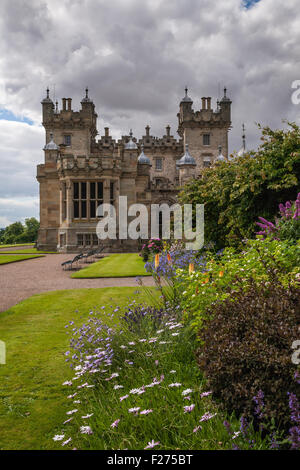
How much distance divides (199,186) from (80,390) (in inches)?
417

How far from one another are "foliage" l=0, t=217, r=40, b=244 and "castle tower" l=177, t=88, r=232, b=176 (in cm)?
3968

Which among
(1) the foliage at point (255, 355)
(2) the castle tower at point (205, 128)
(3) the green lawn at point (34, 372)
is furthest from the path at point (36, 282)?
(2) the castle tower at point (205, 128)

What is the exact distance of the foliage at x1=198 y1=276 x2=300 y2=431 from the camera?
279 centimetres

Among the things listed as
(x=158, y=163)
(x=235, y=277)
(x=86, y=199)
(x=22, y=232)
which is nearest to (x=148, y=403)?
(x=235, y=277)

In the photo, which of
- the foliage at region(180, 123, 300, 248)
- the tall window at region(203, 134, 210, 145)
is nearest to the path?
the foliage at region(180, 123, 300, 248)

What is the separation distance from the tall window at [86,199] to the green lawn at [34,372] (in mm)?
20172

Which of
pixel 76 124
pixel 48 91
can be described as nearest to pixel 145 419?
pixel 76 124

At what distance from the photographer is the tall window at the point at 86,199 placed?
94.6 feet

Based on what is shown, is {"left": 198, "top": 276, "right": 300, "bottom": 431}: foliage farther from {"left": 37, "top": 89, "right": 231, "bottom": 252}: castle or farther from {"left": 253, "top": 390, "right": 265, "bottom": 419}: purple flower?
{"left": 37, "top": 89, "right": 231, "bottom": 252}: castle

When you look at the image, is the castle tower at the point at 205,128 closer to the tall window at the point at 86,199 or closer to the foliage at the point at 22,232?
the tall window at the point at 86,199

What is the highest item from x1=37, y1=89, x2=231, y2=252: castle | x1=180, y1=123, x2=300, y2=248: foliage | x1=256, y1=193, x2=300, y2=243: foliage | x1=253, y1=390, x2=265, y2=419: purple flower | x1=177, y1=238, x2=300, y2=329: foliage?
x1=37, y1=89, x2=231, y2=252: castle

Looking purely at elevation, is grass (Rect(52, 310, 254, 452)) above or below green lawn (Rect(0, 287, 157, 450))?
above

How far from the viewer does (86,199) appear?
2903cm

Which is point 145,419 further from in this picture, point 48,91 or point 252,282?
point 48,91
